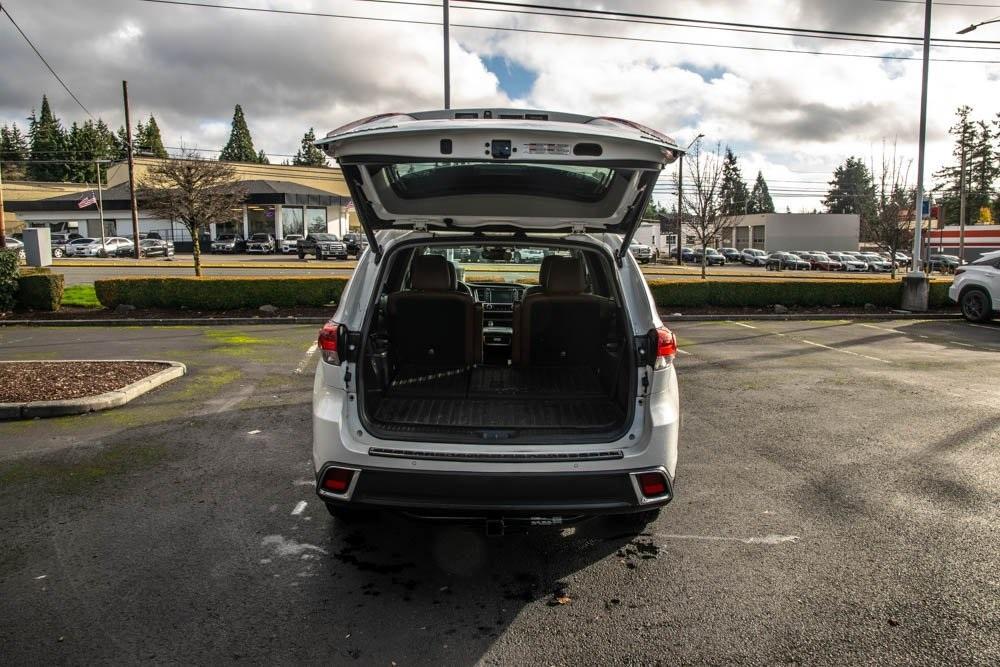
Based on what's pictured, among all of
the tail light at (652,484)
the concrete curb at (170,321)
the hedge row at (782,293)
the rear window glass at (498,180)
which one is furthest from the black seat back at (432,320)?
the hedge row at (782,293)

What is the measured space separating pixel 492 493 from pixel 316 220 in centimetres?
5244

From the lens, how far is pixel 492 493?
3107mm

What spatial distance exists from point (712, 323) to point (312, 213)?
141ft

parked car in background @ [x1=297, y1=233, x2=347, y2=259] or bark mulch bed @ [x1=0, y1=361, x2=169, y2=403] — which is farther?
parked car in background @ [x1=297, y1=233, x2=347, y2=259]

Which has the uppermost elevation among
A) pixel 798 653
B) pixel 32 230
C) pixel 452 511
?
pixel 32 230

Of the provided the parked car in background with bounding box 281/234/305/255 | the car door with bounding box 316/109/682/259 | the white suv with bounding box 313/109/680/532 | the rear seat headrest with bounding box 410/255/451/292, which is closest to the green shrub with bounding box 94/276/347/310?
the rear seat headrest with bounding box 410/255/451/292

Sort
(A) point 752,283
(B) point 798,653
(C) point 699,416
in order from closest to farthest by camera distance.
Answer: (B) point 798,653
(C) point 699,416
(A) point 752,283

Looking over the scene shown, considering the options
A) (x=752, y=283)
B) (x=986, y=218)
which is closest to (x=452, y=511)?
(x=752, y=283)

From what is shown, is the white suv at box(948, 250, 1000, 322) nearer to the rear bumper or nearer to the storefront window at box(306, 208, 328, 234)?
the rear bumper

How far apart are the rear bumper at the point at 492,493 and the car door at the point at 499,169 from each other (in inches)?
50.7

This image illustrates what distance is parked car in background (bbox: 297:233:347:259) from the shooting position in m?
38.8

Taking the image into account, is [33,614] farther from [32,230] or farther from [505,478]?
[32,230]

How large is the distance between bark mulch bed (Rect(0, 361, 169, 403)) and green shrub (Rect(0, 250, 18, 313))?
7141 mm

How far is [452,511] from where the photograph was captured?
10.2 feet
